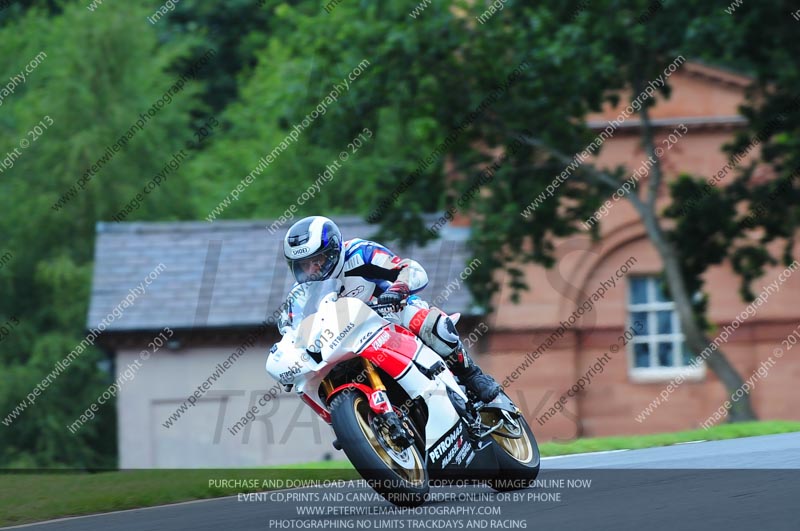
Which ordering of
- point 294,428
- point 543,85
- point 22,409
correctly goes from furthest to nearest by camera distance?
point 22,409 < point 294,428 < point 543,85

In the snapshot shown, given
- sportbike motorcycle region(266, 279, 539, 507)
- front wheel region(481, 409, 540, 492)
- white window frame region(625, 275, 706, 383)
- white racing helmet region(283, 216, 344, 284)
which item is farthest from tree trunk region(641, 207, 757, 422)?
white racing helmet region(283, 216, 344, 284)

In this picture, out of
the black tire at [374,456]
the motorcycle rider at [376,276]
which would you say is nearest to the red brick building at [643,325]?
the motorcycle rider at [376,276]

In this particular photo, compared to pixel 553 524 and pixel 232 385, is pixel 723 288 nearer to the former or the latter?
pixel 232 385

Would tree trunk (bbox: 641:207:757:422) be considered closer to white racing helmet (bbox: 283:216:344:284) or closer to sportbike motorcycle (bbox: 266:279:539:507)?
sportbike motorcycle (bbox: 266:279:539:507)

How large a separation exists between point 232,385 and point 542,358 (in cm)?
680

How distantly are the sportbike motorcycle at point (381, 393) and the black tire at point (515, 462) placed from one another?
26 mm

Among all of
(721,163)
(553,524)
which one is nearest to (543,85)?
(721,163)

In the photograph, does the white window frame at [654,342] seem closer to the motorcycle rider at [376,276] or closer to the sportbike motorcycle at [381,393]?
the motorcycle rider at [376,276]

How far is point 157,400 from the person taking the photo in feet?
94.3

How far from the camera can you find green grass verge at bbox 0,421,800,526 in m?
9.27

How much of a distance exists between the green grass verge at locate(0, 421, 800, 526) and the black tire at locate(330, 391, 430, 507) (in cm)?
224

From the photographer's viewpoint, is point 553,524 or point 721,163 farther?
point 721,163

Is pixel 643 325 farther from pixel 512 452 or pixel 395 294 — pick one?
pixel 395 294

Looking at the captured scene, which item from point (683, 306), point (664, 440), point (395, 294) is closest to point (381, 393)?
point (395, 294)
